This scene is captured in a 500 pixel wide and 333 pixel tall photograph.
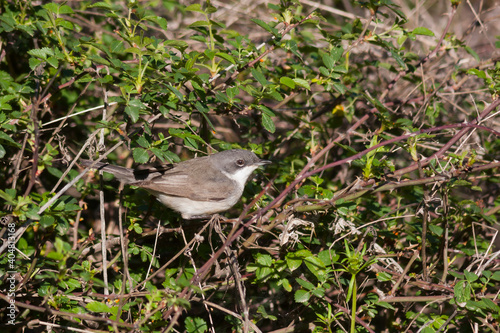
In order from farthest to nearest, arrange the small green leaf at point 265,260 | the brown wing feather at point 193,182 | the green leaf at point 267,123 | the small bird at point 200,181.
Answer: the brown wing feather at point 193,182, the small bird at point 200,181, the green leaf at point 267,123, the small green leaf at point 265,260

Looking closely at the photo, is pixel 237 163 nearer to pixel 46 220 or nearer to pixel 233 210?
pixel 233 210

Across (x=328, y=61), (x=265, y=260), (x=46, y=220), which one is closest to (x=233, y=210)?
(x=265, y=260)

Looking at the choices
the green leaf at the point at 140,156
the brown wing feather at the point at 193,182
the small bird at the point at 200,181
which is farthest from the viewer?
the brown wing feather at the point at 193,182

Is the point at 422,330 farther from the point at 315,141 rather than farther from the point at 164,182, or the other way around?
the point at 164,182

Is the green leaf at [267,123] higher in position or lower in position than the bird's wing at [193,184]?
higher

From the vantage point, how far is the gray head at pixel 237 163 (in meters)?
4.28

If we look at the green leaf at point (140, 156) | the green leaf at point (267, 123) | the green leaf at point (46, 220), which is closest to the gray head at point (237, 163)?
the green leaf at point (267, 123)

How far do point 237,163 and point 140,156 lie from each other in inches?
56.6

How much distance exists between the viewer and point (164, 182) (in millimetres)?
4203

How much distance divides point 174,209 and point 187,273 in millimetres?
746

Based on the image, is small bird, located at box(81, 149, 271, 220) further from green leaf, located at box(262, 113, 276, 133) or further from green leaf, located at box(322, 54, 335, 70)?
green leaf, located at box(322, 54, 335, 70)

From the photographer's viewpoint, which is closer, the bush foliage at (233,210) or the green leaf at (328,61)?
the bush foliage at (233,210)

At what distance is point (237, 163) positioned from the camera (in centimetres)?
445

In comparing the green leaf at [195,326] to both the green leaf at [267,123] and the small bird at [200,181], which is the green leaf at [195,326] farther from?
the green leaf at [267,123]
